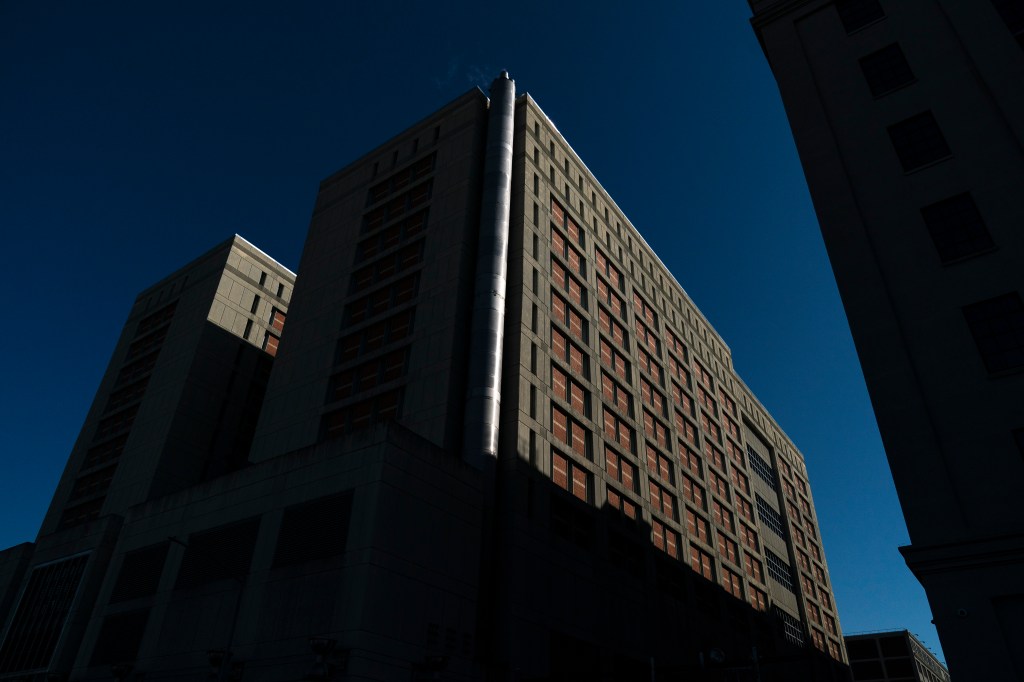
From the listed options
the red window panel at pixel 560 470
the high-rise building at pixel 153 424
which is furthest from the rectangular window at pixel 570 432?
the high-rise building at pixel 153 424

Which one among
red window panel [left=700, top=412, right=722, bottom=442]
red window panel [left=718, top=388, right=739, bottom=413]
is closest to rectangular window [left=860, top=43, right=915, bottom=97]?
red window panel [left=700, top=412, right=722, bottom=442]

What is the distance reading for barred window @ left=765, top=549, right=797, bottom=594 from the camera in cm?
7821

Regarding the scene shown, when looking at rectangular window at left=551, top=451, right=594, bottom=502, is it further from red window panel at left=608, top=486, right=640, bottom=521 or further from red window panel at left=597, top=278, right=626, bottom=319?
red window panel at left=597, top=278, right=626, bottom=319

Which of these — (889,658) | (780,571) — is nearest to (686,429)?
(780,571)

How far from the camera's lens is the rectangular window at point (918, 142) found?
30.3m

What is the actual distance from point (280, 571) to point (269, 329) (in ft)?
148

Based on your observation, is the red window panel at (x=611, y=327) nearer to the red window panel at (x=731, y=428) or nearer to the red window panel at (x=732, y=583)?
the red window panel at (x=732, y=583)

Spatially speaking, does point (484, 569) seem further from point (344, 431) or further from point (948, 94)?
point (948, 94)

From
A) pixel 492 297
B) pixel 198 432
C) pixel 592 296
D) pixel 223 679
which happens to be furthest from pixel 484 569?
pixel 198 432

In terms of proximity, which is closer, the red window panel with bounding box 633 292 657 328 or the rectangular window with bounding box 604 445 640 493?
the rectangular window with bounding box 604 445 640 493

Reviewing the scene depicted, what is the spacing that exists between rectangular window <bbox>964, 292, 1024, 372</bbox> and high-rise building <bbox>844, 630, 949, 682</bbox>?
3813 inches

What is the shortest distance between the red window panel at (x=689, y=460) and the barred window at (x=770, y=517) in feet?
53.5

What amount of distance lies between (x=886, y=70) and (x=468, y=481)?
2919cm

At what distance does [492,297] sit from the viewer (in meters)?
47.9
